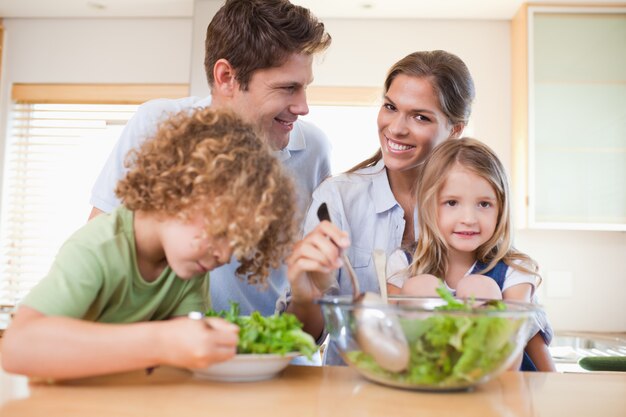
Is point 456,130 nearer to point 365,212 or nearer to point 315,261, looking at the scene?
point 365,212

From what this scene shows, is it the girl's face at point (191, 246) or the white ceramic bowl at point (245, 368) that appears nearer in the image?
the white ceramic bowl at point (245, 368)

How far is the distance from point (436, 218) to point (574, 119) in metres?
2.18

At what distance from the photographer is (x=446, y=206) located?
1.47 m

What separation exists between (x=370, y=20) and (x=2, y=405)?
339 cm

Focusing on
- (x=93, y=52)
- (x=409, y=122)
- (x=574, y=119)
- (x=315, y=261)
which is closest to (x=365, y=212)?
(x=409, y=122)

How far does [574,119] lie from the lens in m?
3.30

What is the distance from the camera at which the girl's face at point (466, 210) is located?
4.72ft

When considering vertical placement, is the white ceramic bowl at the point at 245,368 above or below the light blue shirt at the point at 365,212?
below

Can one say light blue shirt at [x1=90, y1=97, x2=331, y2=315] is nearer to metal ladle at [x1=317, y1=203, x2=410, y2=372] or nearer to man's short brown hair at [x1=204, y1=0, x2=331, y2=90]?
man's short brown hair at [x1=204, y1=0, x2=331, y2=90]

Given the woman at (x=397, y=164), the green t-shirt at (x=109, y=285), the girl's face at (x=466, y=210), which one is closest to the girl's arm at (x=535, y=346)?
the girl's face at (x=466, y=210)

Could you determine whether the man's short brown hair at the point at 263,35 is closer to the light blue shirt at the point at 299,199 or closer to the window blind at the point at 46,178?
the light blue shirt at the point at 299,199

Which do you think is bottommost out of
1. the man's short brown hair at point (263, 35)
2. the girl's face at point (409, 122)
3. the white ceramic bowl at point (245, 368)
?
the white ceramic bowl at point (245, 368)

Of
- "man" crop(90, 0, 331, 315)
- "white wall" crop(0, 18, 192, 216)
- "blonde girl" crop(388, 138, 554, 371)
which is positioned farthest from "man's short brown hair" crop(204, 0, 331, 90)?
"white wall" crop(0, 18, 192, 216)

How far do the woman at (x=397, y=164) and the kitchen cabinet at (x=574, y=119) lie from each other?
5.88 ft
